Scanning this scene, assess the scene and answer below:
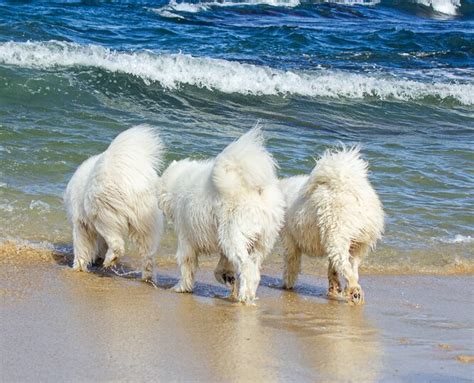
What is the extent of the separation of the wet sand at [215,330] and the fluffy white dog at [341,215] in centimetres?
30

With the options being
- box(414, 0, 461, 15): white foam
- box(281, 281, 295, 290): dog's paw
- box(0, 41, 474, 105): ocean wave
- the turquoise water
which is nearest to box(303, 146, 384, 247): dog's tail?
box(281, 281, 295, 290): dog's paw

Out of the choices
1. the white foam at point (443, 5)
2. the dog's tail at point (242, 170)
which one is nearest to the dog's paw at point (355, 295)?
the dog's tail at point (242, 170)

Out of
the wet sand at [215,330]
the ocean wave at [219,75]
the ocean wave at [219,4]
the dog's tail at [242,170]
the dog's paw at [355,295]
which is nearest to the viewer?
Answer: the wet sand at [215,330]

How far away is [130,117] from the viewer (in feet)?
42.9

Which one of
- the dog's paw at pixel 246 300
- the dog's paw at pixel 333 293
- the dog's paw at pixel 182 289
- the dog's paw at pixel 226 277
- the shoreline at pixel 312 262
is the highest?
the dog's paw at pixel 246 300

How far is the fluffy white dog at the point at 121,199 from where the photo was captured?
7086 millimetres

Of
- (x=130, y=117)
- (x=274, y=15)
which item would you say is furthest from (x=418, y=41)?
(x=130, y=117)

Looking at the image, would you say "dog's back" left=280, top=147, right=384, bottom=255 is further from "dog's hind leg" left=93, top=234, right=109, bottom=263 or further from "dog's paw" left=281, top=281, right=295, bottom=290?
"dog's hind leg" left=93, top=234, right=109, bottom=263

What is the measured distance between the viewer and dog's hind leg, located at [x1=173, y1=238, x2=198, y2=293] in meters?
6.87

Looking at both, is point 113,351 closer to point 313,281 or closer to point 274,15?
point 313,281

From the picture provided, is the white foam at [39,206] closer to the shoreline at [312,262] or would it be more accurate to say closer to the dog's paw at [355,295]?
the shoreline at [312,262]

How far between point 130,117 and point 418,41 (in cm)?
1134

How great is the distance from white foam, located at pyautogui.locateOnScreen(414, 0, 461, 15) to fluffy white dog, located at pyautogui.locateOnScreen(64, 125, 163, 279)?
80.0ft

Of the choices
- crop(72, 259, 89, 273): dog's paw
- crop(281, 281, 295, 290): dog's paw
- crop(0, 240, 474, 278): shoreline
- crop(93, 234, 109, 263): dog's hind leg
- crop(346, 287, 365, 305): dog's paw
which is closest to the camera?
crop(346, 287, 365, 305): dog's paw
